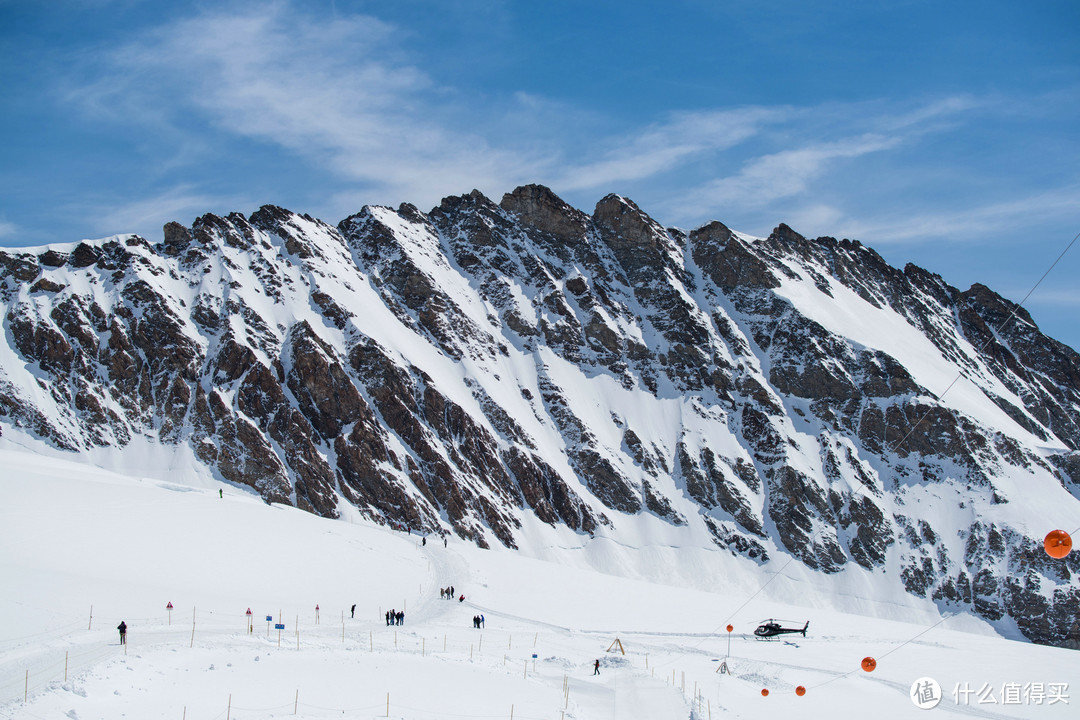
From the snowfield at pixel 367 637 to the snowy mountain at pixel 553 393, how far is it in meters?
30.0

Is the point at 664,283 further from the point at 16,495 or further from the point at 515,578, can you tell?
the point at 16,495

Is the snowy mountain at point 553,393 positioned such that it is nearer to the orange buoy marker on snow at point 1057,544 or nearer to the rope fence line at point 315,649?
the rope fence line at point 315,649

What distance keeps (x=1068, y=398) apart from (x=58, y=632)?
195 meters

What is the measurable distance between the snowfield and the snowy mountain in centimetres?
2995

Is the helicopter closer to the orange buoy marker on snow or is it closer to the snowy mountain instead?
the orange buoy marker on snow

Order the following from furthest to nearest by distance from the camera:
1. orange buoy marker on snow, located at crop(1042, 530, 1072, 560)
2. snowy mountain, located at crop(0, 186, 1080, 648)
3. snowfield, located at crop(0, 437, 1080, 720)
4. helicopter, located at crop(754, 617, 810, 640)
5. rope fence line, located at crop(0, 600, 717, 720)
Answer: snowy mountain, located at crop(0, 186, 1080, 648) < helicopter, located at crop(754, 617, 810, 640) < snowfield, located at crop(0, 437, 1080, 720) < rope fence line, located at crop(0, 600, 717, 720) < orange buoy marker on snow, located at crop(1042, 530, 1072, 560)

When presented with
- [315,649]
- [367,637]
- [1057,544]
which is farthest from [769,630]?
[1057,544]

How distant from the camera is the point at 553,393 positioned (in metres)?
122

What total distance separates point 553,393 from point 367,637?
8752 cm

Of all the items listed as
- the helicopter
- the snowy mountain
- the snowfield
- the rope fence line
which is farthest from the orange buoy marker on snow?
the snowy mountain

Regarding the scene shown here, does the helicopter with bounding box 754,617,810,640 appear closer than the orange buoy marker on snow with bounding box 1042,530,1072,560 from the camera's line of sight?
No

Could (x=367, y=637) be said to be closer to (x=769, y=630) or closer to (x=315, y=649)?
(x=315, y=649)

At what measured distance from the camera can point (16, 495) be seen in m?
45.3

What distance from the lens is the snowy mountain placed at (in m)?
91.0
